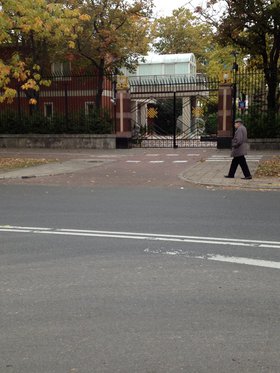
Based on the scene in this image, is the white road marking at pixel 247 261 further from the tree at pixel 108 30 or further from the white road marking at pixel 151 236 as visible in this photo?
the tree at pixel 108 30

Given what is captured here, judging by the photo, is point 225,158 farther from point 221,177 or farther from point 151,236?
point 151,236

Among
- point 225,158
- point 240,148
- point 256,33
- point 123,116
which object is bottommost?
point 225,158

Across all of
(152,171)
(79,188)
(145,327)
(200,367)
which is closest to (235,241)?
(145,327)

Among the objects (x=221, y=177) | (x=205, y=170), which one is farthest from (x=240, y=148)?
(x=205, y=170)

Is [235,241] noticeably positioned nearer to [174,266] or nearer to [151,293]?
[174,266]

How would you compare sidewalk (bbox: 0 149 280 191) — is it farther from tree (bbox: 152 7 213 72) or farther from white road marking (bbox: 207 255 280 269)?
tree (bbox: 152 7 213 72)

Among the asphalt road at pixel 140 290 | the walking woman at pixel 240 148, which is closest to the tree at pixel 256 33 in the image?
the walking woman at pixel 240 148

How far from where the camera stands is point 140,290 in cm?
486

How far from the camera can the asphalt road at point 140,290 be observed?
3.51 m

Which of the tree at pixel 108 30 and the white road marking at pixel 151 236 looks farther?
the tree at pixel 108 30

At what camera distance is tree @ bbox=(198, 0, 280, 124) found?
20.4 meters

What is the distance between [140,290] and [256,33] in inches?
778

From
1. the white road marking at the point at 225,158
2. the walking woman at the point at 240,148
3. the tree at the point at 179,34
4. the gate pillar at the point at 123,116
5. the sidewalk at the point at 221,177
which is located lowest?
the sidewalk at the point at 221,177

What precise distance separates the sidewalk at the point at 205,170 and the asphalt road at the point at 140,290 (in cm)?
337
